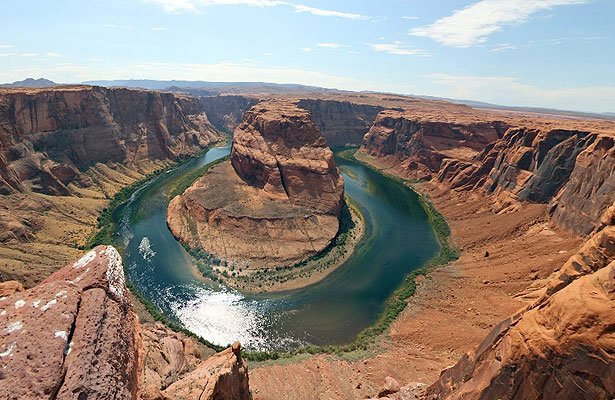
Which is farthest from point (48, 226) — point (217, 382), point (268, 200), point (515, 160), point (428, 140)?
point (428, 140)

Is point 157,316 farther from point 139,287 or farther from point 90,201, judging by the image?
point 90,201

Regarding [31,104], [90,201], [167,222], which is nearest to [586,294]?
[167,222]

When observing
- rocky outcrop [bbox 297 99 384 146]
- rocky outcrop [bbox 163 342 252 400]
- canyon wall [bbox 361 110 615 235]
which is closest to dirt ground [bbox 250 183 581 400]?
canyon wall [bbox 361 110 615 235]

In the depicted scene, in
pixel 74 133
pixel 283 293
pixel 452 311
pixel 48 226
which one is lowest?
pixel 283 293

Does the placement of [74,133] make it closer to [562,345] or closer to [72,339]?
[72,339]

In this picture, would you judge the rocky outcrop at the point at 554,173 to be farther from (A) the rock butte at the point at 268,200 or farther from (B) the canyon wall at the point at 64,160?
(B) the canyon wall at the point at 64,160

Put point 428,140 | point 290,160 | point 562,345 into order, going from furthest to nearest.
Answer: point 428,140, point 290,160, point 562,345
